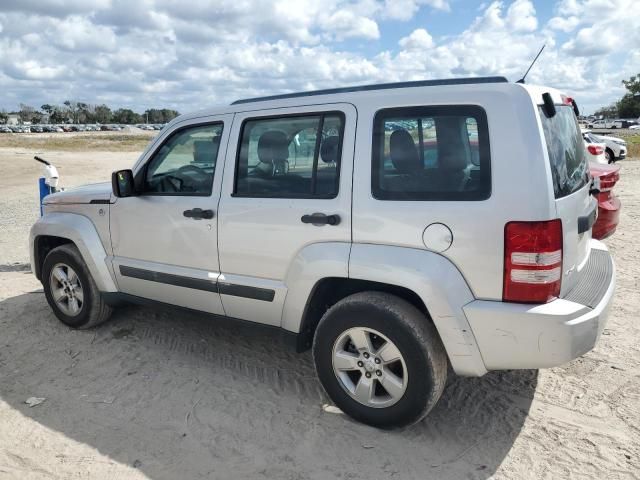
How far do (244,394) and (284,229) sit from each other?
1202 millimetres

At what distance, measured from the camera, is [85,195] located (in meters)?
4.61

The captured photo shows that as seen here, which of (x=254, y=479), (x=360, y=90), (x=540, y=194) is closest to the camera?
(x=540, y=194)

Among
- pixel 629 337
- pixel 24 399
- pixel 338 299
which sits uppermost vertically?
pixel 338 299

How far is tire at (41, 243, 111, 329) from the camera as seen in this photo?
472cm

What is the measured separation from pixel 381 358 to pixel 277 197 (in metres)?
1.19

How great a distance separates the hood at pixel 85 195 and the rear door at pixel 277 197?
4.33ft

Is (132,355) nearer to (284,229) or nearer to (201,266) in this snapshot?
(201,266)

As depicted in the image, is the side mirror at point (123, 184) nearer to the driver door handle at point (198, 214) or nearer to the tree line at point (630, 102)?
the driver door handle at point (198, 214)

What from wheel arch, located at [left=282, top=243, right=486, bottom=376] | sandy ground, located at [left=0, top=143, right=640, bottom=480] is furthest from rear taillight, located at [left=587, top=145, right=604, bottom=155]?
wheel arch, located at [left=282, top=243, right=486, bottom=376]

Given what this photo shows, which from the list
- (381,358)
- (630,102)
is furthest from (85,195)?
(630,102)

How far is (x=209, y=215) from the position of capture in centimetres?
377

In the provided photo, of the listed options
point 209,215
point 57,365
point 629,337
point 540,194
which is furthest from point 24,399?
point 629,337

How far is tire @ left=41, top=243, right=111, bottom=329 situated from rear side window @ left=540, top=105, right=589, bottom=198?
146 inches

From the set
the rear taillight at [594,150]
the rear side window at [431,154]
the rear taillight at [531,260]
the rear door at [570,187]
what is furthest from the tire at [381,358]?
the rear taillight at [594,150]
